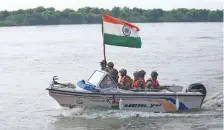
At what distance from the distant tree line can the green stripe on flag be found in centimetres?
9624

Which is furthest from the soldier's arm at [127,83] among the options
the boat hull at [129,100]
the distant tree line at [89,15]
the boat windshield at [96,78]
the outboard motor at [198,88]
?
the distant tree line at [89,15]

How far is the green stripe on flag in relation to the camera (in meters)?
17.6

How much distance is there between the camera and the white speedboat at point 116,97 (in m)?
16.7

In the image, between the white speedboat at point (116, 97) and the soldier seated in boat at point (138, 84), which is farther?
the soldier seated in boat at point (138, 84)

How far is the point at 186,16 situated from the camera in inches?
4943

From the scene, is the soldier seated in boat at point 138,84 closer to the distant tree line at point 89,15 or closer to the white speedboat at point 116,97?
the white speedboat at point 116,97

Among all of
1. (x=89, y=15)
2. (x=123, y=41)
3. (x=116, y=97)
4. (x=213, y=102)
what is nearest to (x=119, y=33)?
(x=123, y=41)

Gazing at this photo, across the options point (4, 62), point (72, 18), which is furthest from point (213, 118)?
point (72, 18)

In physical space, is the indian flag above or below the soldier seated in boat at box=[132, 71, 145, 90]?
above

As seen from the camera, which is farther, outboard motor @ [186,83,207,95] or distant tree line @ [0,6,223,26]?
distant tree line @ [0,6,223,26]

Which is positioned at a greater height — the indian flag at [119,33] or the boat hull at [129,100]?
the indian flag at [119,33]

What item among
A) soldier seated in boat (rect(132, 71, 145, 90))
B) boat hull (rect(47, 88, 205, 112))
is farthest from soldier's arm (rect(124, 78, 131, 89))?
boat hull (rect(47, 88, 205, 112))

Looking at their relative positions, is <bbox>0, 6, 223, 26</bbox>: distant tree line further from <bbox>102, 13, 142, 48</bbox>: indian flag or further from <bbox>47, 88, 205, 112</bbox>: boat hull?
<bbox>47, 88, 205, 112</bbox>: boat hull

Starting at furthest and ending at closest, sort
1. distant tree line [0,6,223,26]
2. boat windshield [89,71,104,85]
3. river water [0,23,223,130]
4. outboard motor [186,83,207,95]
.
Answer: distant tree line [0,6,223,26]
outboard motor [186,83,207,95]
boat windshield [89,71,104,85]
river water [0,23,223,130]
